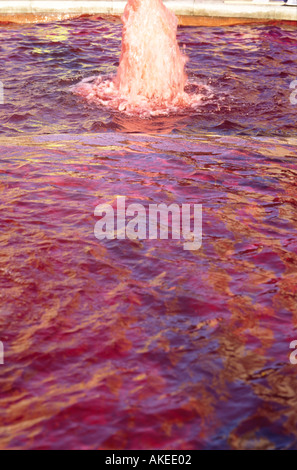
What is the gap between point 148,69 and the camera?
7.52 metres

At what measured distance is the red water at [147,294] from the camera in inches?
90.3

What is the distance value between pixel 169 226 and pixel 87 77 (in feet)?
16.4

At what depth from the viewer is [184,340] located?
273 cm

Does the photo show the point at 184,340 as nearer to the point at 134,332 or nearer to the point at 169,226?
the point at 134,332

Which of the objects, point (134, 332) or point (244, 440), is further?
point (134, 332)

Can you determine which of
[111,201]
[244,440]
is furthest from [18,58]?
→ [244,440]

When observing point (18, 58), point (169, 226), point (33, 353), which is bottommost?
point (33, 353)
